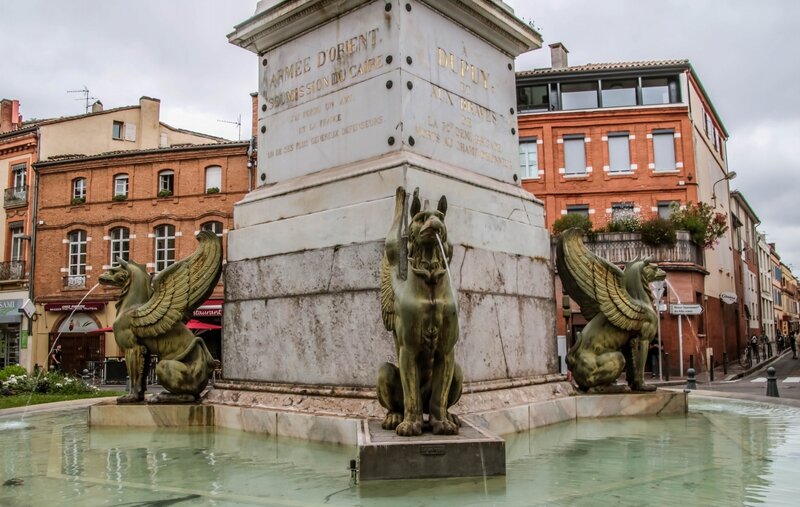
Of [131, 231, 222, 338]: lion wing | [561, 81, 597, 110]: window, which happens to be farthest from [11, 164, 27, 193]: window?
[131, 231, 222, 338]: lion wing

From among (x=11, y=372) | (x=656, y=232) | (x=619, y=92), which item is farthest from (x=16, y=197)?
(x=656, y=232)

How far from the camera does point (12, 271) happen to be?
127 feet

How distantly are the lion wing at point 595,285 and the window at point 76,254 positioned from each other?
114 feet

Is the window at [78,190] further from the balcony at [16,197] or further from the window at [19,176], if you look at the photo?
the window at [19,176]

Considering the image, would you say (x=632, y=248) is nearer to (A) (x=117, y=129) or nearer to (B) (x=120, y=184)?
(B) (x=120, y=184)

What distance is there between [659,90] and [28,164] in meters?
33.3

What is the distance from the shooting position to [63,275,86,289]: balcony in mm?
36969

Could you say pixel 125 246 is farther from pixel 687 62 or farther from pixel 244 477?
pixel 244 477

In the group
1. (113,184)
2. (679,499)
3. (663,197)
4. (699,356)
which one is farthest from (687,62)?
(679,499)

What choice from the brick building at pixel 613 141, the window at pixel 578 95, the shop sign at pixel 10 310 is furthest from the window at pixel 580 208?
the shop sign at pixel 10 310

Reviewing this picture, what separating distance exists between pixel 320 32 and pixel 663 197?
100 feet

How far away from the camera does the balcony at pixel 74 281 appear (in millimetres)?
36969

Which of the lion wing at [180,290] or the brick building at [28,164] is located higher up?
the brick building at [28,164]

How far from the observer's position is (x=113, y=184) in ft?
123
